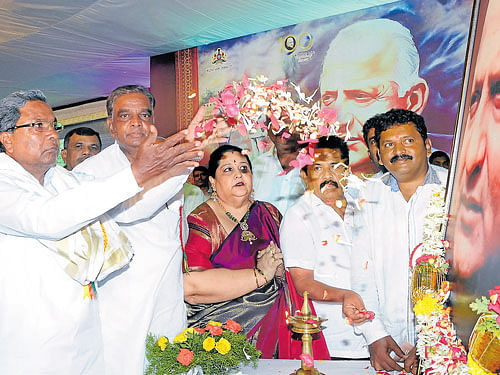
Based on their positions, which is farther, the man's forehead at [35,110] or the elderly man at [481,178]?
the man's forehead at [35,110]

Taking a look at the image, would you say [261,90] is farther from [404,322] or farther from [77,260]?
[404,322]

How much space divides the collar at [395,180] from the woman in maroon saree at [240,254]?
3.06 ft

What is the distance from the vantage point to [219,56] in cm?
488

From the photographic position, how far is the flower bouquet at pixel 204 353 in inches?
90.7

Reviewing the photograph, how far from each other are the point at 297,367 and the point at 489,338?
109 cm

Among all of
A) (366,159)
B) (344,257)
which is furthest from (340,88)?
(344,257)

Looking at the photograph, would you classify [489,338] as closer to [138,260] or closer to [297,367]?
[297,367]

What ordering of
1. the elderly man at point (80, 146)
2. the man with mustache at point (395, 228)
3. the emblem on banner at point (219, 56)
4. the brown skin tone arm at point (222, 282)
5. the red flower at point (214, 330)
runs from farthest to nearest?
the emblem on banner at point (219, 56), the elderly man at point (80, 146), the brown skin tone arm at point (222, 282), the man with mustache at point (395, 228), the red flower at point (214, 330)

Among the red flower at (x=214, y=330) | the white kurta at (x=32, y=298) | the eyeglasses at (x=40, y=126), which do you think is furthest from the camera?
the red flower at (x=214, y=330)

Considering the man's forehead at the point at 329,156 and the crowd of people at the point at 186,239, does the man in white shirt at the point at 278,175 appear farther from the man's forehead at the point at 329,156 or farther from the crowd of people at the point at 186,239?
the man's forehead at the point at 329,156

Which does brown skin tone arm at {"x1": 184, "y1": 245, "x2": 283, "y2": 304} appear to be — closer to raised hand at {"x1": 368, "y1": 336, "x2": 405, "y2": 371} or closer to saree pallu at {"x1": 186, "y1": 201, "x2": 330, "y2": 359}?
saree pallu at {"x1": 186, "y1": 201, "x2": 330, "y2": 359}

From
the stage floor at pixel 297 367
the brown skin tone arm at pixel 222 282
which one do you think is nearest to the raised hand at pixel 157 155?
the stage floor at pixel 297 367

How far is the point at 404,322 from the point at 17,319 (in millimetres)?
2479

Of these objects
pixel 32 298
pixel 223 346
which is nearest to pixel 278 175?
pixel 223 346
